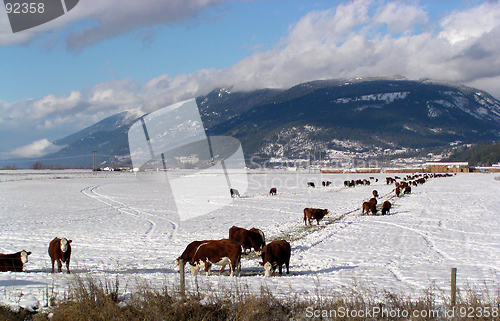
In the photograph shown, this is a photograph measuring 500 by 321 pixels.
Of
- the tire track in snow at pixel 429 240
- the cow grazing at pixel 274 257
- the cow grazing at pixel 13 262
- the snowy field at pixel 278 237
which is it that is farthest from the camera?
the tire track in snow at pixel 429 240

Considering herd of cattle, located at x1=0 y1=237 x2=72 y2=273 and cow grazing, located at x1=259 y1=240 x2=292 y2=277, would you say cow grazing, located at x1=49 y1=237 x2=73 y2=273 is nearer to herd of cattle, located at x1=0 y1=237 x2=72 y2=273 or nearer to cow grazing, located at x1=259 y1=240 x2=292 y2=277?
herd of cattle, located at x1=0 y1=237 x2=72 y2=273

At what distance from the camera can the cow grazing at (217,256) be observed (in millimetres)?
9422

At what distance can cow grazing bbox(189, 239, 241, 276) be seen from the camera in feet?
30.9

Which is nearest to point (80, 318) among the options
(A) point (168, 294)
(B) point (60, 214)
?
Answer: (A) point (168, 294)

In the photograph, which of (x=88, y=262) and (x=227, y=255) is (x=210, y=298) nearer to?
(x=227, y=255)

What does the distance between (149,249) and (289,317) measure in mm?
7824

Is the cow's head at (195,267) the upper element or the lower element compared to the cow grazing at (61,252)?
lower

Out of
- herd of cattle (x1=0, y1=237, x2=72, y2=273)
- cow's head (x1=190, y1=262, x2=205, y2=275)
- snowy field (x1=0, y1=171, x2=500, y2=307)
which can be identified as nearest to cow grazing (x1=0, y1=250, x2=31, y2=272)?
herd of cattle (x1=0, y1=237, x2=72, y2=273)

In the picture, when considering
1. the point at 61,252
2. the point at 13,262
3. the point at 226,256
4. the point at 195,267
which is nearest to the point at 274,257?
the point at 226,256

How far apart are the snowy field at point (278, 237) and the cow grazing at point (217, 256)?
344mm

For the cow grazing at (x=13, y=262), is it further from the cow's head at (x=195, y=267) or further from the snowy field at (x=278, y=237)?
the cow's head at (x=195, y=267)

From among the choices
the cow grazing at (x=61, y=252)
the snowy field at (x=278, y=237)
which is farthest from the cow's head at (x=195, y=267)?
the cow grazing at (x=61, y=252)

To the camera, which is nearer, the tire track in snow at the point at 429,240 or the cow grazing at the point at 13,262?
the cow grazing at the point at 13,262

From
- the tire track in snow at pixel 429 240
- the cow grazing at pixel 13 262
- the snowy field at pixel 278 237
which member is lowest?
the tire track in snow at pixel 429 240
